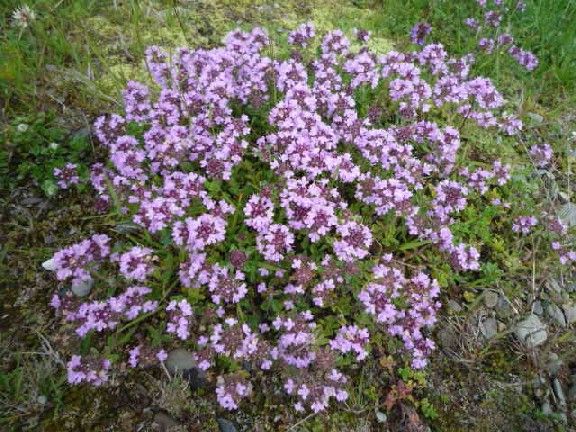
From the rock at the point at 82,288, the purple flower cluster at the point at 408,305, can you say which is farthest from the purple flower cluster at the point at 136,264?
the purple flower cluster at the point at 408,305

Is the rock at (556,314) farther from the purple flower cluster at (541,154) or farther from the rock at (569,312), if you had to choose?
the purple flower cluster at (541,154)

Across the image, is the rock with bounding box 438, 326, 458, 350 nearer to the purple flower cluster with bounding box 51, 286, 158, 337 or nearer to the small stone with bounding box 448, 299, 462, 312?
the small stone with bounding box 448, 299, 462, 312

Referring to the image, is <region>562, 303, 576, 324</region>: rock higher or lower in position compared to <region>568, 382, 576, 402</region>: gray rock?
higher

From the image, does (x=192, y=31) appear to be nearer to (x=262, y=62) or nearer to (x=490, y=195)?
(x=262, y=62)

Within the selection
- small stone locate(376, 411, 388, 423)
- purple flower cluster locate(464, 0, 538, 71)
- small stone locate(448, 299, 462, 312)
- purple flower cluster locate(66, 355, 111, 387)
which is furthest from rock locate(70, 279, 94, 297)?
purple flower cluster locate(464, 0, 538, 71)

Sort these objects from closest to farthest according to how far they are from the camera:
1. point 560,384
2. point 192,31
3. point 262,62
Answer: point 560,384
point 262,62
point 192,31

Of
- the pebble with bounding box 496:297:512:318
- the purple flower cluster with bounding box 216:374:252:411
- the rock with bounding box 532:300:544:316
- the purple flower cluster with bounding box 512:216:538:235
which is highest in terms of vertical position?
the purple flower cluster with bounding box 512:216:538:235

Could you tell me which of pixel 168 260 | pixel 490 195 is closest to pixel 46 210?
pixel 168 260
